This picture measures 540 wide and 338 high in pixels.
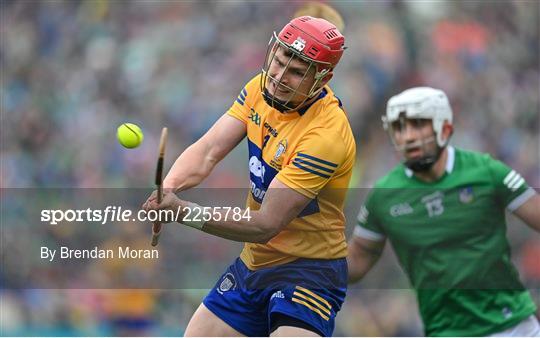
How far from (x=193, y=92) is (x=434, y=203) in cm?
325

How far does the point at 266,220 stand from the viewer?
3.86 meters

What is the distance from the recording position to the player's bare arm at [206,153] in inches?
166

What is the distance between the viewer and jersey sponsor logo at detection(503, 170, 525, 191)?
4965 mm

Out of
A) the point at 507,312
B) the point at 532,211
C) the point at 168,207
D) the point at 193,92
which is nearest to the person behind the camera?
the point at 168,207

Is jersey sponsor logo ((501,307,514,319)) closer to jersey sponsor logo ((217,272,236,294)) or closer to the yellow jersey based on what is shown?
the yellow jersey

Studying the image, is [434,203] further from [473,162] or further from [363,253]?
[363,253]

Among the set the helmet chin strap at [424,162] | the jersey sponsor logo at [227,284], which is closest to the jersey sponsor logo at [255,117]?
the jersey sponsor logo at [227,284]

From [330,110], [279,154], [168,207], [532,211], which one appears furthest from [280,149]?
[532,211]

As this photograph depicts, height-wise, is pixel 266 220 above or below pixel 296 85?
below

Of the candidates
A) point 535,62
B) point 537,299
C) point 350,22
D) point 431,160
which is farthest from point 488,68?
point 431,160

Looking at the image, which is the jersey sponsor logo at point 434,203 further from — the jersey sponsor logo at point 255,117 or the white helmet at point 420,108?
the jersey sponsor logo at point 255,117

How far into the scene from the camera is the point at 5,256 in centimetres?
755

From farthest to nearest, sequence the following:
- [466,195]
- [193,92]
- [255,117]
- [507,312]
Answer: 1. [193,92]
2. [466,195]
3. [507,312]
4. [255,117]

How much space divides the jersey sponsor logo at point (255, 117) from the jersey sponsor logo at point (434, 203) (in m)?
1.42
